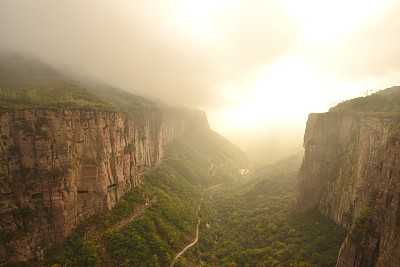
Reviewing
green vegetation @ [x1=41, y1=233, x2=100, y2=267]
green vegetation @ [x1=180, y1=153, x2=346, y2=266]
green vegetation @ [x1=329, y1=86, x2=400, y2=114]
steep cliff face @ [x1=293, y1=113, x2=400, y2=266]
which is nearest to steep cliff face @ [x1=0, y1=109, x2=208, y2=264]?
green vegetation @ [x1=41, y1=233, x2=100, y2=267]

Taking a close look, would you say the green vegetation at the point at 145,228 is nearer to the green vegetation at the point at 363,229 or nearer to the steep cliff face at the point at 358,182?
the steep cliff face at the point at 358,182

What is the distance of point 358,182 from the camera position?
58.2 m

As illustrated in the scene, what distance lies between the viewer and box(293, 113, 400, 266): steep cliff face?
40781mm

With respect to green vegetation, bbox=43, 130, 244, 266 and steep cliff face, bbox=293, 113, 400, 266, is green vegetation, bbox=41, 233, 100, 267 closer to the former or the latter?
green vegetation, bbox=43, 130, 244, 266

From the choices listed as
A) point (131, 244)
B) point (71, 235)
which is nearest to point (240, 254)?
point (131, 244)

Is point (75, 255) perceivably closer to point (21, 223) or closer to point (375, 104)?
point (21, 223)

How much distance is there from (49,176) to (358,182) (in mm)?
67759

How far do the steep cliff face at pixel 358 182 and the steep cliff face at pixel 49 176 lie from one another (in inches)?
2254

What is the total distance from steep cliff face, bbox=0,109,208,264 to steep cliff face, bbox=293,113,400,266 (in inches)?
2254

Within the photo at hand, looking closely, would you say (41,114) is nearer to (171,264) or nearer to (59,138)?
(59,138)

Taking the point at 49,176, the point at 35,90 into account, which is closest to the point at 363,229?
the point at 49,176

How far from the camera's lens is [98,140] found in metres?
72.4

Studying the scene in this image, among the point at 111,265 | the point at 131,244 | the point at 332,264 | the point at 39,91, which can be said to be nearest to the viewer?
the point at 332,264

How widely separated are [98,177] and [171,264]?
29.9 metres
